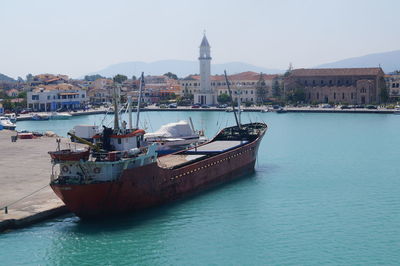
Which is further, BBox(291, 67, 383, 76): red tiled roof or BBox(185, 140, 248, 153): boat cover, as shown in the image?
BBox(291, 67, 383, 76): red tiled roof

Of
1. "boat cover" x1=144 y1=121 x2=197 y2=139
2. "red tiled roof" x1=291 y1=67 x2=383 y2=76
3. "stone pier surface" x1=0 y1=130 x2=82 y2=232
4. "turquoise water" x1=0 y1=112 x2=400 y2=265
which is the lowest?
"turquoise water" x1=0 y1=112 x2=400 y2=265

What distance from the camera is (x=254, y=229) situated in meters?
24.8

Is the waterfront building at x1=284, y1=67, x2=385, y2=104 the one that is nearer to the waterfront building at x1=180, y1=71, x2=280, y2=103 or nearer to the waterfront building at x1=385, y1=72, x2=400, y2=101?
the waterfront building at x1=385, y1=72, x2=400, y2=101

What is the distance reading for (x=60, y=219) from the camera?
25.1 meters

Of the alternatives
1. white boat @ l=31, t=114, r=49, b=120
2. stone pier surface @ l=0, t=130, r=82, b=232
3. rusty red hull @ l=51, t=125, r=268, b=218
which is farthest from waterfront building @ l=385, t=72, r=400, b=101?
rusty red hull @ l=51, t=125, r=268, b=218

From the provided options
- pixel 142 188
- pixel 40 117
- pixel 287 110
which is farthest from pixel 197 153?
pixel 287 110

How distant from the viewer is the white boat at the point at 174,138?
43.3 meters

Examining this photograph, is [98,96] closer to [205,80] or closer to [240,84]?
[205,80]

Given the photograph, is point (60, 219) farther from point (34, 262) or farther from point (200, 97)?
point (200, 97)

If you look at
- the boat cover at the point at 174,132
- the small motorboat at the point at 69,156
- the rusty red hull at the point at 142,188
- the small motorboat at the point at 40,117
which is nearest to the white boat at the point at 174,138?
the boat cover at the point at 174,132

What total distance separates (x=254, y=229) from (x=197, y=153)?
11.0m

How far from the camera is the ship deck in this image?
1250 inches

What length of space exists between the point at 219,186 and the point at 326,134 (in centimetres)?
3320

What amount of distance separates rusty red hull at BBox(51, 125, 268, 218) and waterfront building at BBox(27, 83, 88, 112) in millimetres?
74028
